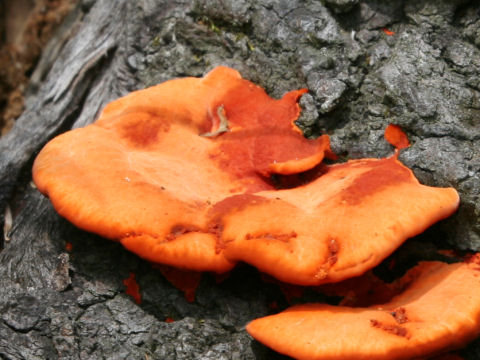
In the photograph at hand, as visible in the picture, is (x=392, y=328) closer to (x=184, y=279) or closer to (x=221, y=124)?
(x=184, y=279)

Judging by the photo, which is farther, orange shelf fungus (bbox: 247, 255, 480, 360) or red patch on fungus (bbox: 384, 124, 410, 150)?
red patch on fungus (bbox: 384, 124, 410, 150)

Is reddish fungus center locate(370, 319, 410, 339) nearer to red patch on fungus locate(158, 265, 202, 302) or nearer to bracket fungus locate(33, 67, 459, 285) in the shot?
bracket fungus locate(33, 67, 459, 285)

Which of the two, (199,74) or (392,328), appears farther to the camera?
(199,74)

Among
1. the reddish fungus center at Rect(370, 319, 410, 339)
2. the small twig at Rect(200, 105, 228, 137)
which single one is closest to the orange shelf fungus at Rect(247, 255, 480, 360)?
the reddish fungus center at Rect(370, 319, 410, 339)

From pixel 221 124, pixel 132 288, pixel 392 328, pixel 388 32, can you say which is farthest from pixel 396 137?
pixel 132 288

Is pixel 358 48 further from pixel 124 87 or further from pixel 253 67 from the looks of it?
pixel 124 87

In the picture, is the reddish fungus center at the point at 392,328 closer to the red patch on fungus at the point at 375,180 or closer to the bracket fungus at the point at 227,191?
the bracket fungus at the point at 227,191
